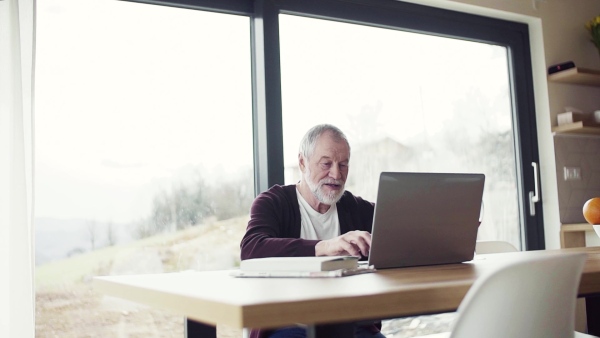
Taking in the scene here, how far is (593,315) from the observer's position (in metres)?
1.85

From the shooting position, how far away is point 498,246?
2.62 m

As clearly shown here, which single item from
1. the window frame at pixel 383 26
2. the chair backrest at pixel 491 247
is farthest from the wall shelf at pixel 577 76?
the chair backrest at pixel 491 247

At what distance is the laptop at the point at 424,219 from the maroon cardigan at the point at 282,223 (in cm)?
28

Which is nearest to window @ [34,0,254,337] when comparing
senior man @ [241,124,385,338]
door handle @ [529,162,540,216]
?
senior man @ [241,124,385,338]

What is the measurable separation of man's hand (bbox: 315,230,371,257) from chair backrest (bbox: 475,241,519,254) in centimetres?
105

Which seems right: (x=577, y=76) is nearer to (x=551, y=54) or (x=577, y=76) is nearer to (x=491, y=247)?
(x=551, y=54)

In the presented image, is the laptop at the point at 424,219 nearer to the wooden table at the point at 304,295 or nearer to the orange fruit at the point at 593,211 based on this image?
the wooden table at the point at 304,295

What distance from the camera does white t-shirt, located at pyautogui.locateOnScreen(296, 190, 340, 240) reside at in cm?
223

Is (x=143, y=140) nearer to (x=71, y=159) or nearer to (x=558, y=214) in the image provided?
(x=71, y=159)

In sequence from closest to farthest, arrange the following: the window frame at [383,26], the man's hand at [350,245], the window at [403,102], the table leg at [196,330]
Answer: the table leg at [196,330], the man's hand at [350,245], the window frame at [383,26], the window at [403,102]

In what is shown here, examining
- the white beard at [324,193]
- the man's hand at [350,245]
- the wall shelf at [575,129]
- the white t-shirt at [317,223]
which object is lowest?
the man's hand at [350,245]

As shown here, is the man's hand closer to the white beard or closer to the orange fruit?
the white beard

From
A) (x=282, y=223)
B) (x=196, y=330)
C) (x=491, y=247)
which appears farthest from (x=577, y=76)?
(x=196, y=330)

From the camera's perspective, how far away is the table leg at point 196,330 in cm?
149
